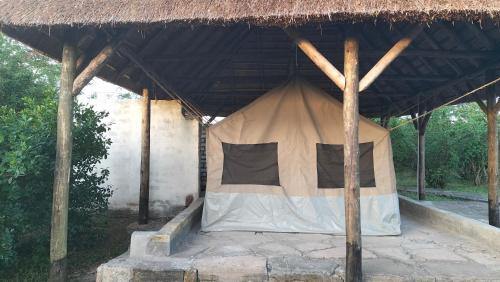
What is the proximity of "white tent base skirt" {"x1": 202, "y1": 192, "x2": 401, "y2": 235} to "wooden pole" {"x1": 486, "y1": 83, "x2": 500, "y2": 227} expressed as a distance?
64.6 inches

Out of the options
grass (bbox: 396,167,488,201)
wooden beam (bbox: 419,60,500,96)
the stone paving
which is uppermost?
wooden beam (bbox: 419,60,500,96)

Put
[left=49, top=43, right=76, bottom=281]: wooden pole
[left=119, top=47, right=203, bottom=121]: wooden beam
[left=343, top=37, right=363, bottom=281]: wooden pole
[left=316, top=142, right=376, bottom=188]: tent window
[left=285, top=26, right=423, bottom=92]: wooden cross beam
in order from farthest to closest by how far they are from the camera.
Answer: [left=316, top=142, right=376, bottom=188]: tent window
[left=119, top=47, right=203, bottom=121]: wooden beam
[left=49, top=43, right=76, bottom=281]: wooden pole
[left=285, top=26, right=423, bottom=92]: wooden cross beam
[left=343, top=37, right=363, bottom=281]: wooden pole

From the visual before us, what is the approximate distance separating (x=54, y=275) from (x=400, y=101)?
7.83 meters

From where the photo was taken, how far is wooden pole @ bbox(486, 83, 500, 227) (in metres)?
5.54

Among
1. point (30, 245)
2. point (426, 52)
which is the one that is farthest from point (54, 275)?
point (426, 52)

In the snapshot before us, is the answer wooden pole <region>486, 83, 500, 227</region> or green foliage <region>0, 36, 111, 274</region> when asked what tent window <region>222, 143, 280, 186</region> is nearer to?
green foliage <region>0, 36, 111, 274</region>

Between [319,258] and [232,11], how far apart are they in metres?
2.72

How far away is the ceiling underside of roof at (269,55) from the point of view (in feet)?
14.5

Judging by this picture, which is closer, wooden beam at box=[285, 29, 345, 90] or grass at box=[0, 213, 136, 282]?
wooden beam at box=[285, 29, 345, 90]

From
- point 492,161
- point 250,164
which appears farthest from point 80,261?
point 492,161

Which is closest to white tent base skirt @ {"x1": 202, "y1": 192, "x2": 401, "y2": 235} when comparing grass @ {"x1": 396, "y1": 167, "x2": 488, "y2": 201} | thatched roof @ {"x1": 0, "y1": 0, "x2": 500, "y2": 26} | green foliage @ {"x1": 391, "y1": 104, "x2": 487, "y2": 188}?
thatched roof @ {"x1": 0, "y1": 0, "x2": 500, "y2": 26}

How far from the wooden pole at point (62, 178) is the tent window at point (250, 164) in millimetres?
2345

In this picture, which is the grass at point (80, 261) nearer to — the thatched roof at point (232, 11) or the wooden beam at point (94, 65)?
the wooden beam at point (94, 65)

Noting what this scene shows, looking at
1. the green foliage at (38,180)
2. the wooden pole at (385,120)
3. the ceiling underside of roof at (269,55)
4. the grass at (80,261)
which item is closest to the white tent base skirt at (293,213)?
the grass at (80,261)
